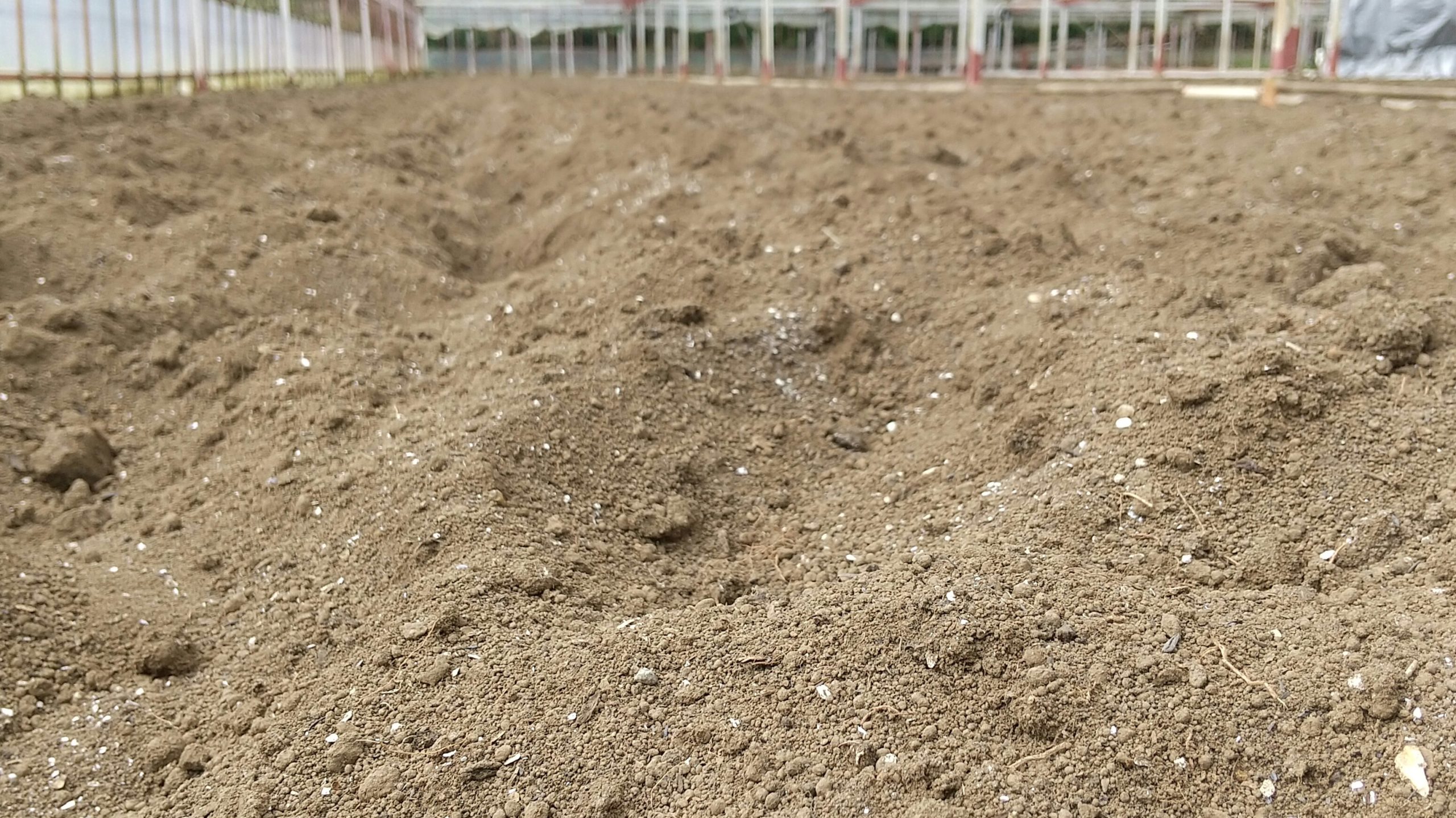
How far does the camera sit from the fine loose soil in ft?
7.22

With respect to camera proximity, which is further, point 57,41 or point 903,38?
point 903,38

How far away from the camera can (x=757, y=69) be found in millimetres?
27969

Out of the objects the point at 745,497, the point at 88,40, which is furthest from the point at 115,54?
the point at 745,497

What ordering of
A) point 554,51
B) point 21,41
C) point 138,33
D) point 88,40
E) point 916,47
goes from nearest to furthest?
1. point 21,41
2. point 88,40
3. point 138,33
4. point 916,47
5. point 554,51

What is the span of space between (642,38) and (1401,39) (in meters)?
21.2

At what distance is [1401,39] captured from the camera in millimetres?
11633

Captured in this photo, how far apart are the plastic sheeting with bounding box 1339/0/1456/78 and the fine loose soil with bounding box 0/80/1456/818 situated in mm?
6360

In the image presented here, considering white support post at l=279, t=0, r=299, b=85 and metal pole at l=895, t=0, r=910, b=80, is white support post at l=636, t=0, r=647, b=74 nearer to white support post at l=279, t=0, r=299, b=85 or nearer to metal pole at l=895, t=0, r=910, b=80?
metal pole at l=895, t=0, r=910, b=80

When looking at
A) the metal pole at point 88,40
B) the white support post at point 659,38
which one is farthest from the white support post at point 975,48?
the white support post at point 659,38

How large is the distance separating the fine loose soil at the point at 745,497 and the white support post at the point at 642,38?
2393 centimetres

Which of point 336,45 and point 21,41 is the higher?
point 336,45

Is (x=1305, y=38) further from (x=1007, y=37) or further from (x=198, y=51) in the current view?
(x=198, y=51)

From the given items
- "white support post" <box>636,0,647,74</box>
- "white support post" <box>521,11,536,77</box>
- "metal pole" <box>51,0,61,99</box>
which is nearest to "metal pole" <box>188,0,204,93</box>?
"metal pole" <box>51,0,61,99</box>

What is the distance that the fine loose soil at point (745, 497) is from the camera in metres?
2.20
